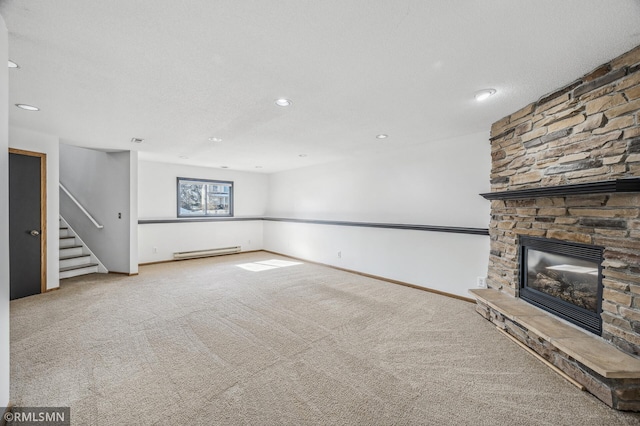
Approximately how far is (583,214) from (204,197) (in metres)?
7.35

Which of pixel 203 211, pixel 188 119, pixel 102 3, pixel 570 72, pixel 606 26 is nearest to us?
pixel 102 3

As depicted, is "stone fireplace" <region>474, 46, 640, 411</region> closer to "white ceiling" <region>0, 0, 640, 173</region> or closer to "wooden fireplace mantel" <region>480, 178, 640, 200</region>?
"wooden fireplace mantel" <region>480, 178, 640, 200</region>

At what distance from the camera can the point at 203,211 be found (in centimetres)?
716

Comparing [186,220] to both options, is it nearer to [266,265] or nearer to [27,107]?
[266,265]

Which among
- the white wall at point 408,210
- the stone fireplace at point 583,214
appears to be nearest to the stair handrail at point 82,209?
the white wall at point 408,210

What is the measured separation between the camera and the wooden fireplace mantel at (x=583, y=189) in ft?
5.79

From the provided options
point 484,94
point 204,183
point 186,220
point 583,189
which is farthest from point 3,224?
point 204,183

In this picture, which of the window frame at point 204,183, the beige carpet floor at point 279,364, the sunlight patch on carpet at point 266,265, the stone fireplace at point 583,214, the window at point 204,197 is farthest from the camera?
the window at point 204,197

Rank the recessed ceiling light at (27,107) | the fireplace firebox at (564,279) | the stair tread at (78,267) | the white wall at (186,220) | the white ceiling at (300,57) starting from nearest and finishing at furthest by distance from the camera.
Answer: the white ceiling at (300,57)
the fireplace firebox at (564,279)
the recessed ceiling light at (27,107)
the stair tread at (78,267)
the white wall at (186,220)

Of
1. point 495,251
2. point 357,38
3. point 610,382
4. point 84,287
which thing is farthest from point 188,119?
point 610,382

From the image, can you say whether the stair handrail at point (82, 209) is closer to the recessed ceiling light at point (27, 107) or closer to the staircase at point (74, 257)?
the staircase at point (74, 257)

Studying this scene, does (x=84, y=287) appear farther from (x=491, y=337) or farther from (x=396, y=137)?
(x=491, y=337)

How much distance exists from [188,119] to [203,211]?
4.38 metres

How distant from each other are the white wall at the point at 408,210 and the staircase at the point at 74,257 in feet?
14.1
